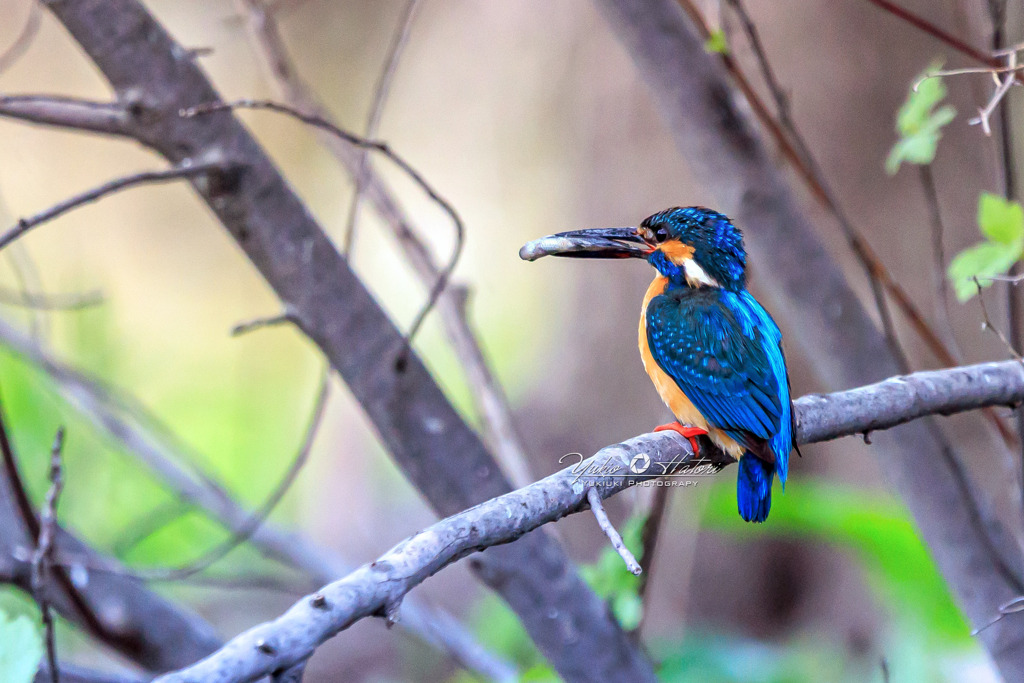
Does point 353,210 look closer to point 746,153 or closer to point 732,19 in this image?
point 746,153

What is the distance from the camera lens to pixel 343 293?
1.30 m

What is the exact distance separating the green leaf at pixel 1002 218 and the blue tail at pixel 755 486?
1.29ft

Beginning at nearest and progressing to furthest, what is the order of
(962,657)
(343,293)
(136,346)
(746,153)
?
(343,293) → (746,153) → (962,657) → (136,346)

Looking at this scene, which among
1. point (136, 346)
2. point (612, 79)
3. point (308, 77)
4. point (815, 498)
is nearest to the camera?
point (815, 498)

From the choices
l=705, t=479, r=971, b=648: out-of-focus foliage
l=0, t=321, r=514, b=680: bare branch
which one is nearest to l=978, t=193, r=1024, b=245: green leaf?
l=705, t=479, r=971, b=648: out-of-focus foliage

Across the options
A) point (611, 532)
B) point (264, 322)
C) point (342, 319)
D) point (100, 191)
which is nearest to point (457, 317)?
point (342, 319)

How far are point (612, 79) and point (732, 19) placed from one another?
476 mm

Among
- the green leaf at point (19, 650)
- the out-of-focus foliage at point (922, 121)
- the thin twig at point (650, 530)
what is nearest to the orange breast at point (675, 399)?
the thin twig at point (650, 530)

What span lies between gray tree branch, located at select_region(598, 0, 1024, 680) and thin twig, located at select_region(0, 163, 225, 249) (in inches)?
31.1

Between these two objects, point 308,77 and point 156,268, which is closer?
point 308,77

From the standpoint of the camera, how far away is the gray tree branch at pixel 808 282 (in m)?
1.50

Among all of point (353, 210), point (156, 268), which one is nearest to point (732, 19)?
point (353, 210)

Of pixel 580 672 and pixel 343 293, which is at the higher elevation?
pixel 343 293

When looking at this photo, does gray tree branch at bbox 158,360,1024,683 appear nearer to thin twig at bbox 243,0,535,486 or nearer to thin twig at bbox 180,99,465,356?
thin twig at bbox 180,99,465,356
